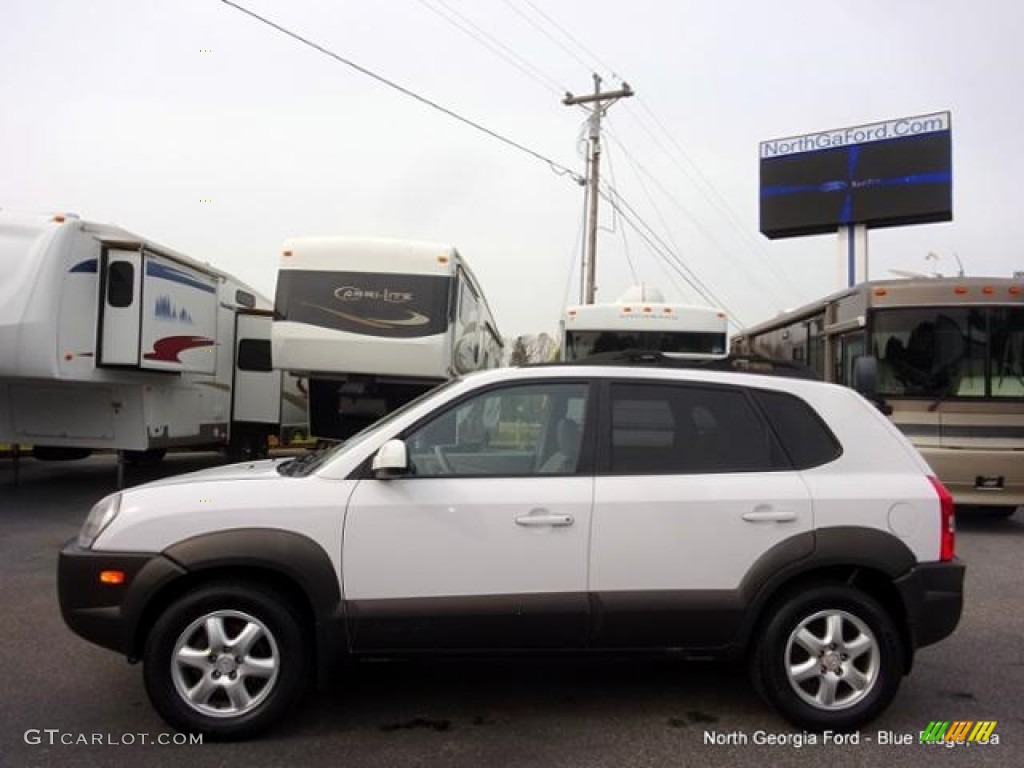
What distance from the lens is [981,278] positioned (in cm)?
976

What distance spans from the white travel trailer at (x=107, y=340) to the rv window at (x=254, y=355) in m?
0.18

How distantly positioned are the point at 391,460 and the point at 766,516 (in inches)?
70.1

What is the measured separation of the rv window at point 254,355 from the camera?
14.0 m

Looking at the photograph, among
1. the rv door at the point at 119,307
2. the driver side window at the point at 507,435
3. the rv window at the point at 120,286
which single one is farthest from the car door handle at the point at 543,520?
the rv window at the point at 120,286

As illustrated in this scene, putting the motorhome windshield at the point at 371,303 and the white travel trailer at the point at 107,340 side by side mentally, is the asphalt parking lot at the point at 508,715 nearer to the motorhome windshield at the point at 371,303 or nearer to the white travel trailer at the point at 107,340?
the white travel trailer at the point at 107,340

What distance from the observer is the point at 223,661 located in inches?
150

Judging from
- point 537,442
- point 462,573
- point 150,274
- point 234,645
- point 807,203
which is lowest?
point 234,645

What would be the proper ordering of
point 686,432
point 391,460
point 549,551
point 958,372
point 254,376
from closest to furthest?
point 391,460 → point 549,551 → point 686,432 → point 958,372 → point 254,376

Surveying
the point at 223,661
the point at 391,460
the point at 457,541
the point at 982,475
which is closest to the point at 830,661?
the point at 457,541

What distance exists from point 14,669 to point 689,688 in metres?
3.77

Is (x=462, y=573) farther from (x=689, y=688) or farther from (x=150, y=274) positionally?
(x=150, y=274)

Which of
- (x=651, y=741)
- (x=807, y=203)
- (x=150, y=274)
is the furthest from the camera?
(x=807, y=203)

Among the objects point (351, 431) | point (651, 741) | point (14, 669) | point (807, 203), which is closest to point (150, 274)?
point (351, 431)

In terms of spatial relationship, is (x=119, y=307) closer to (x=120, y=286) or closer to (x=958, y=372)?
(x=120, y=286)
